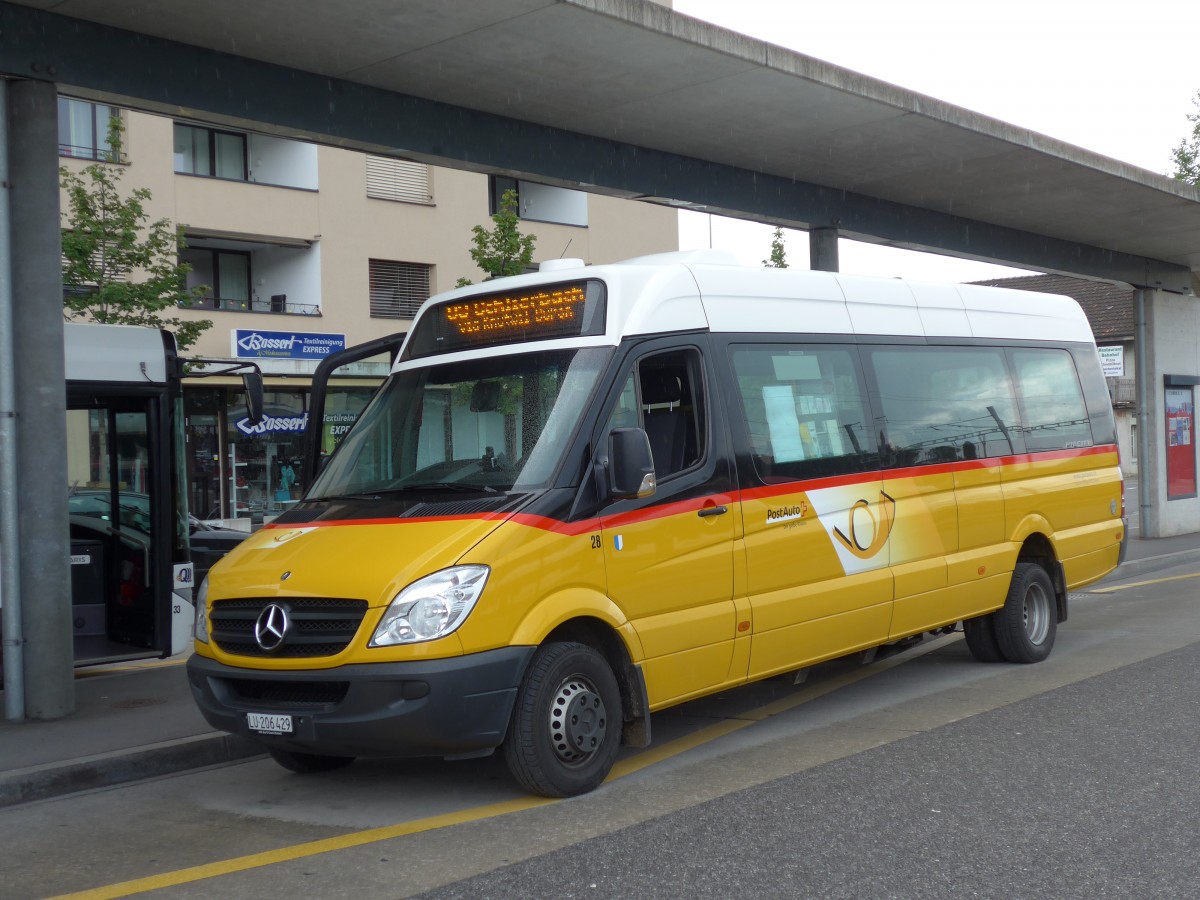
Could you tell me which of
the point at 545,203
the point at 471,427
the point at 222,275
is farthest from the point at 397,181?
the point at 471,427

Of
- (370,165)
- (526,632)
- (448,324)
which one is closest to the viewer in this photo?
(526,632)

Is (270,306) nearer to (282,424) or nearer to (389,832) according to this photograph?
(282,424)

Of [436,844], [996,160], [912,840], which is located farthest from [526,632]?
[996,160]

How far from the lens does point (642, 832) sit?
569cm

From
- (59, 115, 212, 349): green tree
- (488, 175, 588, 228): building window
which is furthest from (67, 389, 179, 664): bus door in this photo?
(488, 175, 588, 228): building window

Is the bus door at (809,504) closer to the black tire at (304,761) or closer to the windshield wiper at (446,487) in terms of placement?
the windshield wiper at (446,487)

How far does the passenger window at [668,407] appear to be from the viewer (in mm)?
6969

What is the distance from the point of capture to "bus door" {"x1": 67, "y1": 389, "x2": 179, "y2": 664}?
34.4ft

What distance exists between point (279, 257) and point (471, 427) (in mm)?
25175

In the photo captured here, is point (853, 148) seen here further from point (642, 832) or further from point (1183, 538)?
point (1183, 538)

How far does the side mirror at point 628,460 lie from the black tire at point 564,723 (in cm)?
81

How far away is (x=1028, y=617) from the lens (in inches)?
397

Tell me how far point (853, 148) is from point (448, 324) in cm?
668

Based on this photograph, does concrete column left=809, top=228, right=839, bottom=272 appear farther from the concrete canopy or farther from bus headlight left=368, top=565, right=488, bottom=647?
bus headlight left=368, top=565, right=488, bottom=647
